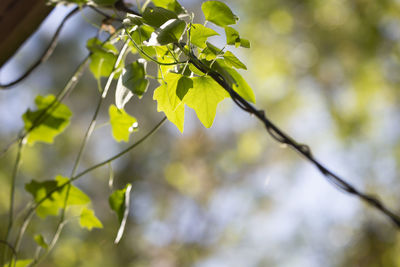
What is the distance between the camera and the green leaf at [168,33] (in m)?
0.19

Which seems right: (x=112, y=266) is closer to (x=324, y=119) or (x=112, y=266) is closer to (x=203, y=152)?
(x=203, y=152)

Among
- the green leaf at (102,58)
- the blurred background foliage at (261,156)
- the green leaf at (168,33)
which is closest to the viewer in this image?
the green leaf at (168,33)

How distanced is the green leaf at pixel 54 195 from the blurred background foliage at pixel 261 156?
2.06m

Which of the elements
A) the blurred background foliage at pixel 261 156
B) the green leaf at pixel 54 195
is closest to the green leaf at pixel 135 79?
the green leaf at pixel 54 195

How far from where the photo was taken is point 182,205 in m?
2.81

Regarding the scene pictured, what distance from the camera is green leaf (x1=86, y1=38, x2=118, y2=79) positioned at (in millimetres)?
318

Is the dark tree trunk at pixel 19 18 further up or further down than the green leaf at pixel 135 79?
further up

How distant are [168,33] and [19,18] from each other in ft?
0.69

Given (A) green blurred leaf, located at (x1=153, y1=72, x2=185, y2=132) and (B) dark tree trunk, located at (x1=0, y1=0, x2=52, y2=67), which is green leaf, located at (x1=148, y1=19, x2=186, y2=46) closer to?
Answer: (A) green blurred leaf, located at (x1=153, y1=72, x2=185, y2=132)

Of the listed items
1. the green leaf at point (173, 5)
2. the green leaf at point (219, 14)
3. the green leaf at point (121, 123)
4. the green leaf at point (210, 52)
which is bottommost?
the green leaf at point (121, 123)

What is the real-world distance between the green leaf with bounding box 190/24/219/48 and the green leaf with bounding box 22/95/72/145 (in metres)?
0.19

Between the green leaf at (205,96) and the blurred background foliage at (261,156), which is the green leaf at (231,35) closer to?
the green leaf at (205,96)

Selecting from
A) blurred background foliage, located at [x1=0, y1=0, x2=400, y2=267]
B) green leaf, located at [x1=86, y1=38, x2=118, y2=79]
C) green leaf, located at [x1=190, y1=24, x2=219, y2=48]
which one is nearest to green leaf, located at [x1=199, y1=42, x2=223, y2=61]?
green leaf, located at [x1=190, y1=24, x2=219, y2=48]

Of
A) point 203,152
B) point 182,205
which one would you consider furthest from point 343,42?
point 182,205
